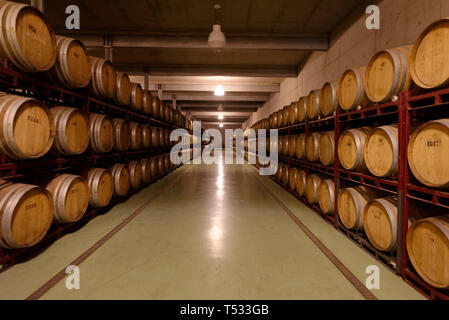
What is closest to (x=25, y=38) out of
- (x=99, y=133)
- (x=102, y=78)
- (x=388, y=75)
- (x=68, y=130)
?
(x=68, y=130)

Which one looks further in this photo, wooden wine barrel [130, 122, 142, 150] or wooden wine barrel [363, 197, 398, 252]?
wooden wine barrel [130, 122, 142, 150]

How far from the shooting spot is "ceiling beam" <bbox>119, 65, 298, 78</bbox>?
37.0ft

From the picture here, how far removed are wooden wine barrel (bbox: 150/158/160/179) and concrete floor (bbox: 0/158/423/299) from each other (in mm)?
3452

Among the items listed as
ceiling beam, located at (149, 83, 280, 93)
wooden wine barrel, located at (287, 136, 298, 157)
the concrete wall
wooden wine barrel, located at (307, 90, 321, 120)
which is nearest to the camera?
the concrete wall

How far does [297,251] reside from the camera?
3566 mm

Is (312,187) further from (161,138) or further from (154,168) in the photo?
(161,138)

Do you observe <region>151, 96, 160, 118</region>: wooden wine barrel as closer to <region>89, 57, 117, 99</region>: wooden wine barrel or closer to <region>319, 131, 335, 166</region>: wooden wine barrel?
<region>89, 57, 117, 99</region>: wooden wine barrel

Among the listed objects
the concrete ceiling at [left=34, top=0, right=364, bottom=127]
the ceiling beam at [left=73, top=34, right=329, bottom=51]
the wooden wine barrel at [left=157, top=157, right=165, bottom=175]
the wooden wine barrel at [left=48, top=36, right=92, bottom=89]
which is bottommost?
the wooden wine barrel at [left=157, top=157, right=165, bottom=175]

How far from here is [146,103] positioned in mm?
7938

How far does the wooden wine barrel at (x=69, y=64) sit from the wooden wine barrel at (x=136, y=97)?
2.62 meters

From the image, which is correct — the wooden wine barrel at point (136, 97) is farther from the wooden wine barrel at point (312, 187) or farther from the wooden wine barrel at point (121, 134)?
the wooden wine barrel at point (312, 187)

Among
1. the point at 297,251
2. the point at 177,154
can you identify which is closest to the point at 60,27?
the point at 177,154

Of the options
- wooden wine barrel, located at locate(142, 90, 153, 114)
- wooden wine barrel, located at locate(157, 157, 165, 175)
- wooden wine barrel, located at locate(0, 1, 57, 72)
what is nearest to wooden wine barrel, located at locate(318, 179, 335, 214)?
wooden wine barrel, located at locate(0, 1, 57, 72)
